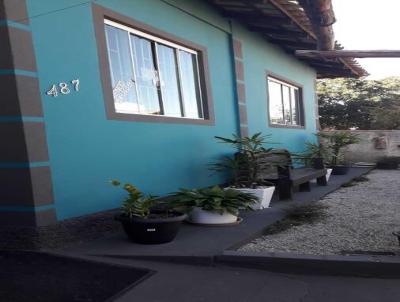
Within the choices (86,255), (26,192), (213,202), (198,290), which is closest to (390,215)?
(213,202)

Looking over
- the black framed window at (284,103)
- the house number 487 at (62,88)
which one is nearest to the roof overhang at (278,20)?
the black framed window at (284,103)

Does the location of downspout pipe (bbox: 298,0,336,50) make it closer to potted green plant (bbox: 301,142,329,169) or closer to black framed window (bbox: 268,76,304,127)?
potted green plant (bbox: 301,142,329,169)

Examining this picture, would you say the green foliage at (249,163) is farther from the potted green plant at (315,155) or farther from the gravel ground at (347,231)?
the potted green plant at (315,155)

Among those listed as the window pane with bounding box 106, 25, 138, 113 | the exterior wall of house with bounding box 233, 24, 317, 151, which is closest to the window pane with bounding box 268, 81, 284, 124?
the exterior wall of house with bounding box 233, 24, 317, 151

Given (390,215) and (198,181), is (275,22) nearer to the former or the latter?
(198,181)

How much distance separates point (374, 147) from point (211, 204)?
1206cm

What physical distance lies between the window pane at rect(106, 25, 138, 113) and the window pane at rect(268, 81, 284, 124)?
4988 mm

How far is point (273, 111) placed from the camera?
10.5 m

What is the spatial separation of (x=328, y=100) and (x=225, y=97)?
800 inches

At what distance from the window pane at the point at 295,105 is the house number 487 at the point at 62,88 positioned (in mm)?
8340

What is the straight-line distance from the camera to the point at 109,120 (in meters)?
5.11

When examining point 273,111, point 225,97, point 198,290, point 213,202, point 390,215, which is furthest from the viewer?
point 273,111

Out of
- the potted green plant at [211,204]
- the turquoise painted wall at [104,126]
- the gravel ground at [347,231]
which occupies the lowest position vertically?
the gravel ground at [347,231]

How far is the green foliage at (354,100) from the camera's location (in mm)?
25609
